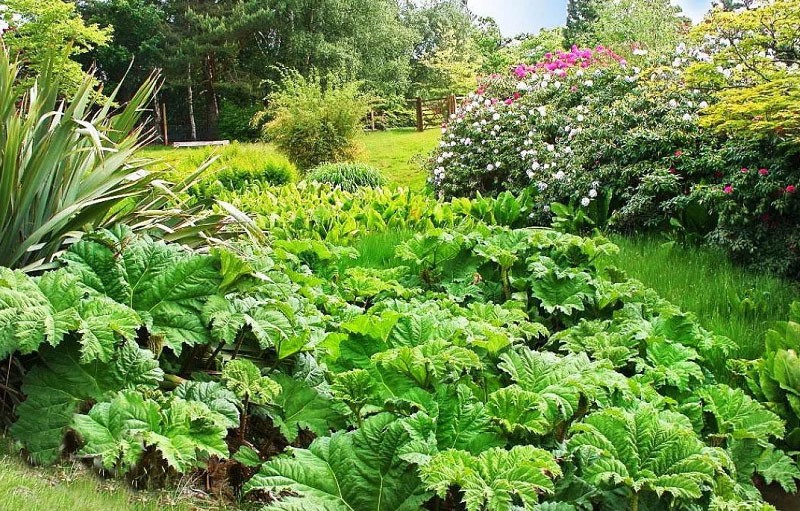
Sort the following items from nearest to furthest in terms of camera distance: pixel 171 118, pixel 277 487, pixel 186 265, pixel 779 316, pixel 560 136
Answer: pixel 277 487, pixel 186 265, pixel 779 316, pixel 560 136, pixel 171 118

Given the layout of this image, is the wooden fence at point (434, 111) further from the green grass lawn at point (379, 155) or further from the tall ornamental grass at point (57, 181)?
the tall ornamental grass at point (57, 181)

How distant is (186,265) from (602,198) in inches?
190

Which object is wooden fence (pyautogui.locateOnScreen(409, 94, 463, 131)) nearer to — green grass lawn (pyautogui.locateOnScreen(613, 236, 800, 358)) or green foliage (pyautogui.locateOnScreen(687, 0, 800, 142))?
green foliage (pyautogui.locateOnScreen(687, 0, 800, 142))

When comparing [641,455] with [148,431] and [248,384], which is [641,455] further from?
[148,431]

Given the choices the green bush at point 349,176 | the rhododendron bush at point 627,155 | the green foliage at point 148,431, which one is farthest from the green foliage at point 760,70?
the green bush at point 349,176

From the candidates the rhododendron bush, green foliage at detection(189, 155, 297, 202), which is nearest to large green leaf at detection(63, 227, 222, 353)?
the rhododendron bush

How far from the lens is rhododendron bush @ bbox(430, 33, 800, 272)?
4.88 metres

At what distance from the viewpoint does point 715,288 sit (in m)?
4.18

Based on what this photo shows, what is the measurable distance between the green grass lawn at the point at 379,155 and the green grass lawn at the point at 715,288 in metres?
3.80

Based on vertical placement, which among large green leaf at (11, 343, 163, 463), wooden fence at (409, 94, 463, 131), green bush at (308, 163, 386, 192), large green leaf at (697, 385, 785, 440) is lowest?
large green leaf at (697, 385, 785, 440)

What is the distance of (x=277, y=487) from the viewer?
175cm

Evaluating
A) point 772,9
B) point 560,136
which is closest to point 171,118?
point 560,136

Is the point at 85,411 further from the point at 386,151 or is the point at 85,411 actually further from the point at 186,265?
the point at 386,151

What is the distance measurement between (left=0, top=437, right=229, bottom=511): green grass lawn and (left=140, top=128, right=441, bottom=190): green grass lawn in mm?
4541
